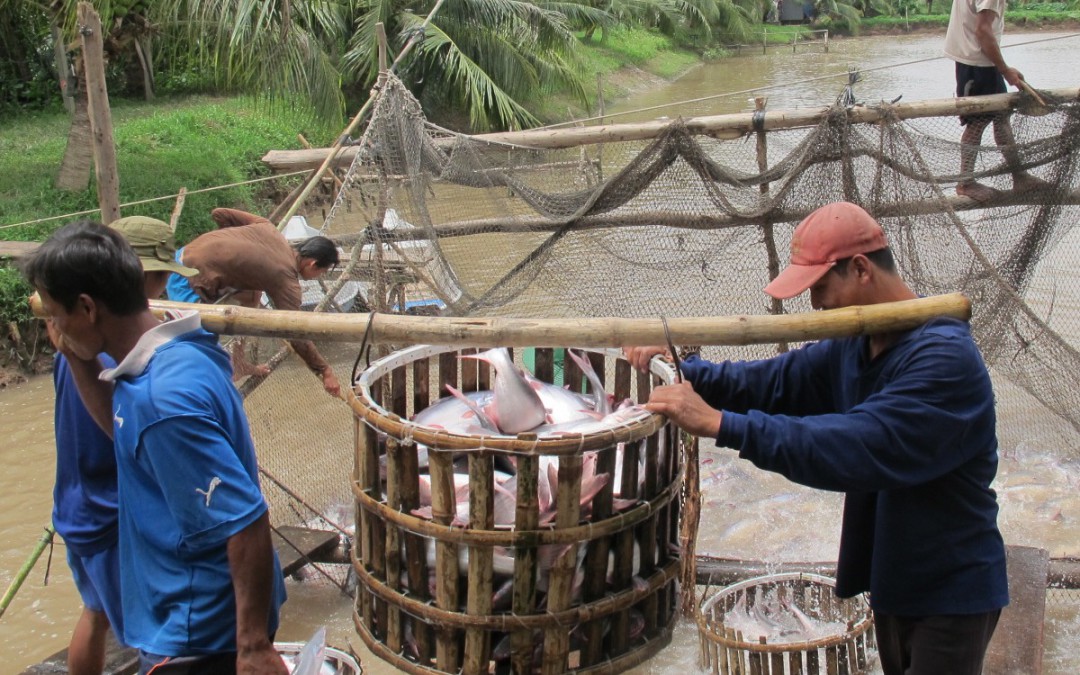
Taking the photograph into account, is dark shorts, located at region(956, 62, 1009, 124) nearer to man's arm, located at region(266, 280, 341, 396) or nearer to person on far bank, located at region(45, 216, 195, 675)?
man's arm, located at region(266, 280, 341, 396)

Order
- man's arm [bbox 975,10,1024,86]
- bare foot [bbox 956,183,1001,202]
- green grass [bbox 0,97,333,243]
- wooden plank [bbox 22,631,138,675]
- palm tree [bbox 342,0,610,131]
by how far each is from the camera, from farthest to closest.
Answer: palm tree [bbox 342,0,610,131], green grass [bbox 0,97,333,243], man's arm [bbox 975,10,1024,86], bare foot [bbox 956,183,1001,202], wooden plank [bbox 22,631,138,675]

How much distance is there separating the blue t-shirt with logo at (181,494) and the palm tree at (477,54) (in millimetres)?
13954

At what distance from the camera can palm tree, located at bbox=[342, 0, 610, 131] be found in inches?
629

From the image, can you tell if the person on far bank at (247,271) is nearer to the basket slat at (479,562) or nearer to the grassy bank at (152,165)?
the basket slat at (479,562)

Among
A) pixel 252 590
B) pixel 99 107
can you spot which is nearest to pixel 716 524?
pixel 252 590

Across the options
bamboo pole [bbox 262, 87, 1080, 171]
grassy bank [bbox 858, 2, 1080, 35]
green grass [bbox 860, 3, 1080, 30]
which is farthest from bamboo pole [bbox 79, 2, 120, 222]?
green grass [bbox 860, 3, 1080, 30]

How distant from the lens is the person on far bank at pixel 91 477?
254 centimetres

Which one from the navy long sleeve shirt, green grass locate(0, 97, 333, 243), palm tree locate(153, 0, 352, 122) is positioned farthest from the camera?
green grass locate(0, 97, 333, 243)

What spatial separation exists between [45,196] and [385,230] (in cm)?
594

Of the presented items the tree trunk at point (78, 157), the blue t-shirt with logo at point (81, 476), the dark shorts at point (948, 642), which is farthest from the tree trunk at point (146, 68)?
the dark shorts at point (948, 642)

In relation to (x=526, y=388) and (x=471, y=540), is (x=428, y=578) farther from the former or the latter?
(x=526, y=388)

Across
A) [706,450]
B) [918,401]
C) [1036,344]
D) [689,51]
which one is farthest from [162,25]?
[689,51]

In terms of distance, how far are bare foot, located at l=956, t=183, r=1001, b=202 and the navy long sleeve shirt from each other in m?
3.33

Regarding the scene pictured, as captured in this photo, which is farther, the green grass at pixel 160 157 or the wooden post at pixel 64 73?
the wooden post at pixel 64 73
